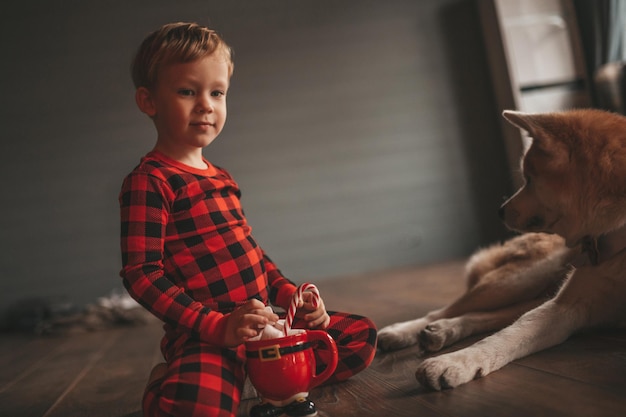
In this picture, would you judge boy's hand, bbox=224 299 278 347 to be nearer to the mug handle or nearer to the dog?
the mug handle

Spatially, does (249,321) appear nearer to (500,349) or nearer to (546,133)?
(500,349)

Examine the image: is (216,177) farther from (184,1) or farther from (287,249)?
(184,1)

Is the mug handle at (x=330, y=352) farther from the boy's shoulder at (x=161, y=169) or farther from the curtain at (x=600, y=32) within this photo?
the curtain at (x=600, y=32)

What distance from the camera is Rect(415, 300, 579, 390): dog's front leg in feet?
4.36

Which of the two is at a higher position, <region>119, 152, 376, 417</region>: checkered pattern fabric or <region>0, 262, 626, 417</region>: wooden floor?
<region>119, 152, 376, 417</region>: checkered pattern fabric

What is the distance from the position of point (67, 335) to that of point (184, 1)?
2.87 meters

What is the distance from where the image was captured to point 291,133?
203 inches

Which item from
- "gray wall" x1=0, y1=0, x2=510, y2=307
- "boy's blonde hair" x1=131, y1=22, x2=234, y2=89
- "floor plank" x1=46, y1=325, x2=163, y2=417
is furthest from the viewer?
"gray wall" x1=0, y1=0, x2=510, y2=307

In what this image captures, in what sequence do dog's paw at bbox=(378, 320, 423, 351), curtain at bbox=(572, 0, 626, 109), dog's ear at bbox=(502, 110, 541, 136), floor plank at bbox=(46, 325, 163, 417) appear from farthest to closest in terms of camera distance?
curtain at bbox=(572, 0, 626, 109) < dog's paw at bbox=(378, 320, 423, 351) < floor plank at bbox=(46, 325, 163, 417) < dog's ear at bbox=(502, 110, 541, 136)

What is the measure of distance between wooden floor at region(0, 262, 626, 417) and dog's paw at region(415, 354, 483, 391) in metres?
0.02

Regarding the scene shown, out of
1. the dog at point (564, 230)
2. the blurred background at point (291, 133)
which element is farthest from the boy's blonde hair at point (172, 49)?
the blurred background at point (291, 133)

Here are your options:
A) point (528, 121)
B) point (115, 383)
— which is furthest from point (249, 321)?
point (115, 383)

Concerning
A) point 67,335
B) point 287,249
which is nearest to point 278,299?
point 67,335

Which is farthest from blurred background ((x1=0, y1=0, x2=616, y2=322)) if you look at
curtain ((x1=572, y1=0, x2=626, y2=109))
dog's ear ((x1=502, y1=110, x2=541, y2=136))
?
dog's ear ((x1=502, y1=110, x2=541, y2=136))
